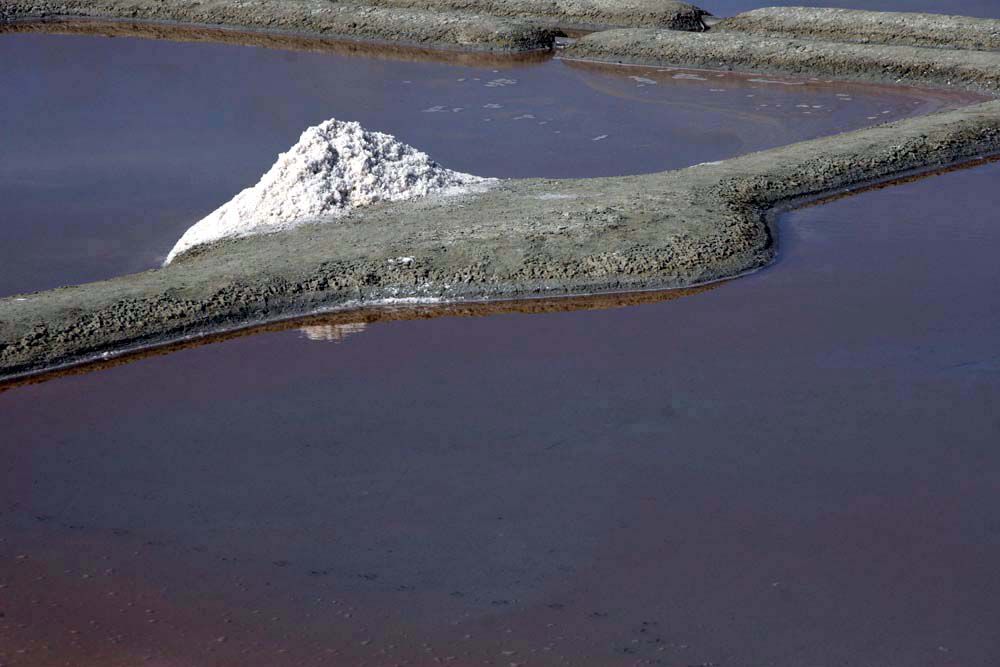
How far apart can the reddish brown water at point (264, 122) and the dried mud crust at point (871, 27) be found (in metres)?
1.47

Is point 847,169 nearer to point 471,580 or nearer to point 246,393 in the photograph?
point 246,393

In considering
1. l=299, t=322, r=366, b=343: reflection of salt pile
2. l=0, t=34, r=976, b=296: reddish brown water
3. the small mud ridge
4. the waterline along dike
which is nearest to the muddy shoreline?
the waterline along dike

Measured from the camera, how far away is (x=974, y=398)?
5.18 m

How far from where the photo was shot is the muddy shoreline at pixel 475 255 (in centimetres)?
589

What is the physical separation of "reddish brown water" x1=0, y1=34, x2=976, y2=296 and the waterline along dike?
5cm

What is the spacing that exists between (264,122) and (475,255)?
3.95m

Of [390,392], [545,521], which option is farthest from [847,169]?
[545,521]

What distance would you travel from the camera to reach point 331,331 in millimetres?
6027

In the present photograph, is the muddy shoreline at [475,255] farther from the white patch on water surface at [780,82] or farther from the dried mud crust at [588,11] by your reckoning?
the dried mud crust at [588,11]

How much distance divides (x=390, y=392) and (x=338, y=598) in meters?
1.46

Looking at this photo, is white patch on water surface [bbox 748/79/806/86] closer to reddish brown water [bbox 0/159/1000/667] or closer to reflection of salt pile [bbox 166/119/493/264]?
reflection of salt pile [bbox 166/119/493/264]

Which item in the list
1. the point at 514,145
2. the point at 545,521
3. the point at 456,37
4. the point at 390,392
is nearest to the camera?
the point at 545,521

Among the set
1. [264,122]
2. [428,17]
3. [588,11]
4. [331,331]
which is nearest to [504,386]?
[331,331]

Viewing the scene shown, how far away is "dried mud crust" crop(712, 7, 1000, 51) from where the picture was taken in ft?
37.7
